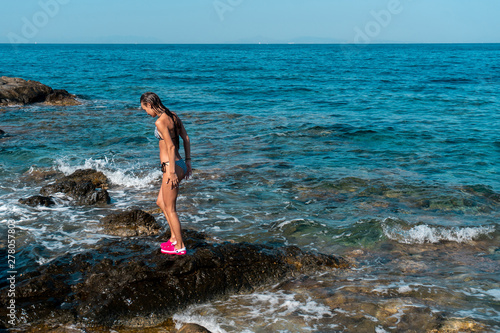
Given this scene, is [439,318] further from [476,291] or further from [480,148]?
[480,148]

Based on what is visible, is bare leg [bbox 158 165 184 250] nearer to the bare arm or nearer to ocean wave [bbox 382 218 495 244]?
the bare arm

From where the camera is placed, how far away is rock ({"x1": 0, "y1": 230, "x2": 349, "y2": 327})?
15.0 feet

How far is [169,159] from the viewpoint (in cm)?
530

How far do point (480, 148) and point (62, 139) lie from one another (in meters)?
14.0

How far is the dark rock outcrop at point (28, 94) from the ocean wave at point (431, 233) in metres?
20.0

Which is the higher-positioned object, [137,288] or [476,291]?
[137,288]

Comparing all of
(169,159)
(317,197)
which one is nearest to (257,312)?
(169,159)

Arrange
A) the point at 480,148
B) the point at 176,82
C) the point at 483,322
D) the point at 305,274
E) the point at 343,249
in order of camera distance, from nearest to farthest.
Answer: the point at 483,322 < the point at 305,274 < the point at 343,249 < the point at 480,148 < the point at 176,82

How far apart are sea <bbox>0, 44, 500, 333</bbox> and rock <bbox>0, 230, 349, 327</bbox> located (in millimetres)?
216

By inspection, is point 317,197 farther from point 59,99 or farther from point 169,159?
point 59,99

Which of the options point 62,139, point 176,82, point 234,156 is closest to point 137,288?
point 234,156

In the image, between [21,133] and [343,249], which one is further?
[21,133]

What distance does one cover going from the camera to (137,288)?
15.9ft

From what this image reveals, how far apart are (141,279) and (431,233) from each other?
16.3ft
